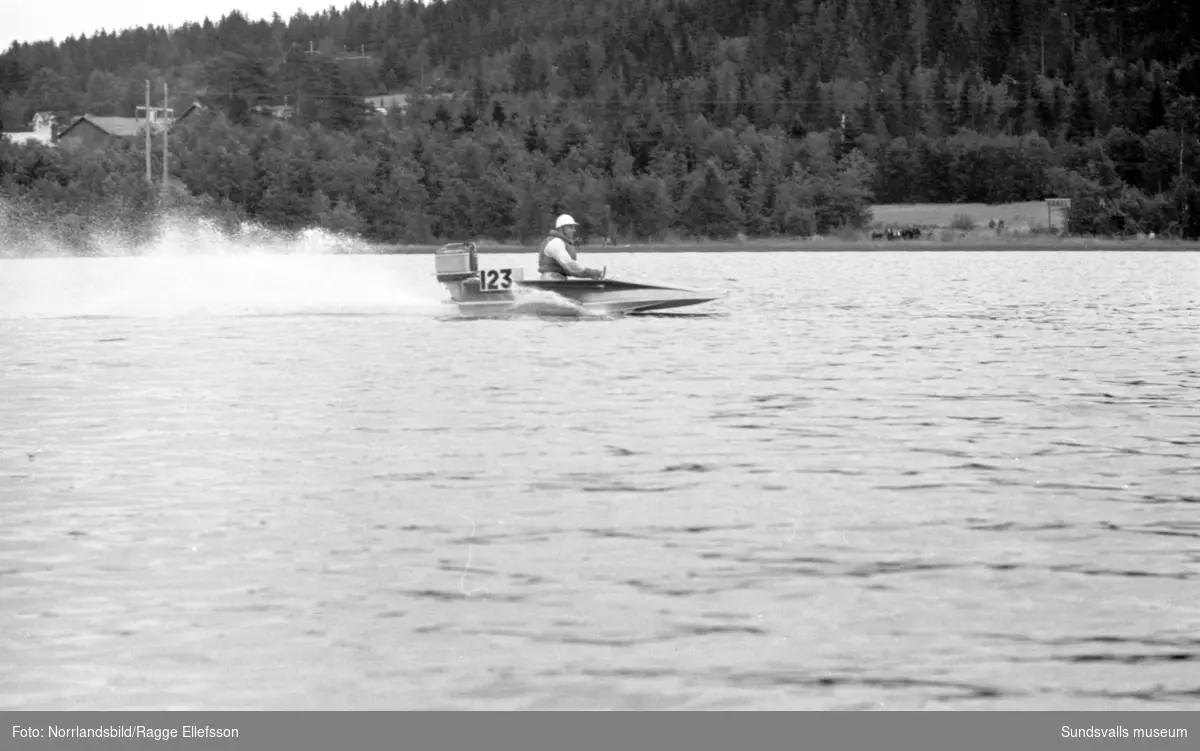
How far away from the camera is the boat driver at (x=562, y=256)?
122 feet

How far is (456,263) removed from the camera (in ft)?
128

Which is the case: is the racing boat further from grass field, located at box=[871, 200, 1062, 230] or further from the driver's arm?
grass field, located at box=[871, 200, 1062, 230]

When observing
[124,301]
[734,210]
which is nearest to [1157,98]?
[734,210]

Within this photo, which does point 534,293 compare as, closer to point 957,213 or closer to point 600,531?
point 600,531

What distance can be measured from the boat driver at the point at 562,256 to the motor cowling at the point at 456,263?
60.3 inches

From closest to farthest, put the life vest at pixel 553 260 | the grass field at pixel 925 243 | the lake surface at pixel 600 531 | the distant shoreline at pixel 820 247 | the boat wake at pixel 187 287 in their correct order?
the lake surface at pixel 600 531 < the life vest at pixel 553 260 < the boat wake at pixel 187 287 < the grass field at pixel 925 243 < the distant shoreline at pixel 820 247

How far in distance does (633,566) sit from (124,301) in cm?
4187

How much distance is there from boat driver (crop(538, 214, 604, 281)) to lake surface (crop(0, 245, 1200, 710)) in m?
5.28

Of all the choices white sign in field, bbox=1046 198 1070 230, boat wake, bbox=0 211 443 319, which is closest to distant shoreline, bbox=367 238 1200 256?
white sign in field, bbox=1046 198 1070 230

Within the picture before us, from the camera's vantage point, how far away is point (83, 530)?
14391 mm

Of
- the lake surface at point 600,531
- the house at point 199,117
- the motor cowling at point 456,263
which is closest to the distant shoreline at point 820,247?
the house at point 199,117

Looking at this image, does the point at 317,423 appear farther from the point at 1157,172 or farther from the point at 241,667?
the point at 1157,172

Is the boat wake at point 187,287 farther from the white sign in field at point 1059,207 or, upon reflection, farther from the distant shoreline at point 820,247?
the white sign in field at point 1059,207

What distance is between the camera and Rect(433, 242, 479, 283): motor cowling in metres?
39.1
